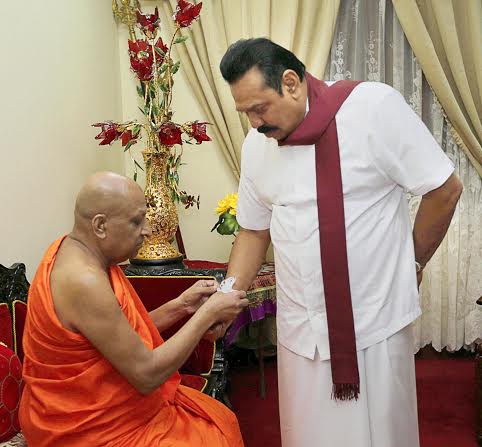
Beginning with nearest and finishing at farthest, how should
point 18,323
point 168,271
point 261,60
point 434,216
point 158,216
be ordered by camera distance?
1. point 261,60
2. point 434,216
3. point 18,323
4. point 168,271
5. point 158,216

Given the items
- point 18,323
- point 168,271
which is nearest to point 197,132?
point 168,271

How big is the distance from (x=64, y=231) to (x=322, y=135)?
1.69 m

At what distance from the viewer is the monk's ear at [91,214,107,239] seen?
1569mm

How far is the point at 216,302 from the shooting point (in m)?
1.80

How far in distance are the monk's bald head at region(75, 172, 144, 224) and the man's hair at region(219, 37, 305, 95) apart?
16.9 inches

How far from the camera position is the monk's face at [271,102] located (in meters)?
1.64

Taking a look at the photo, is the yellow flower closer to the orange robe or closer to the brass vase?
the brass vase

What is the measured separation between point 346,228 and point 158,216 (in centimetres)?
154

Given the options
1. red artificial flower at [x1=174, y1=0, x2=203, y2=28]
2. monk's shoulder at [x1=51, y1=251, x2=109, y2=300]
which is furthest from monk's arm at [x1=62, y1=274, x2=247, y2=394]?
red artificial flower at [x1=174, y1=0, x2=203, y2=28]

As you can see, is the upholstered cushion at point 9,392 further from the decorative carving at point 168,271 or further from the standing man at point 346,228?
the decorative carving at point 168,271

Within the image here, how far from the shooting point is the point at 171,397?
181 cm

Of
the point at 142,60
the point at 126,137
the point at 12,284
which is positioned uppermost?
the point at 142,60

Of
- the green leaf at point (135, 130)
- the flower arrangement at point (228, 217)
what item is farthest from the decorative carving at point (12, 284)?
the flower arrangement at point (228, 217)

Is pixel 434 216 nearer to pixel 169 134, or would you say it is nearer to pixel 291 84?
pixel 291 84
